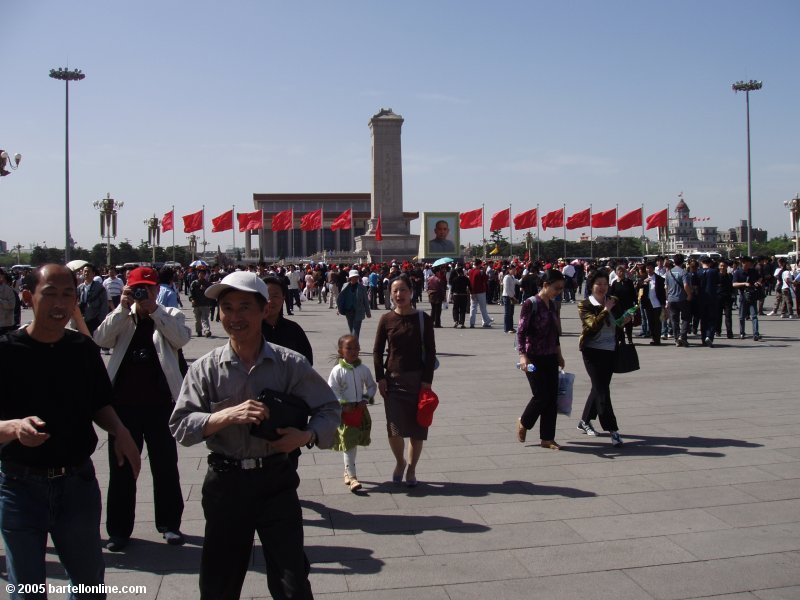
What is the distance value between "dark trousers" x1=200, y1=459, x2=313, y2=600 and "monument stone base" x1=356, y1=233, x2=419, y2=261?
68461mm

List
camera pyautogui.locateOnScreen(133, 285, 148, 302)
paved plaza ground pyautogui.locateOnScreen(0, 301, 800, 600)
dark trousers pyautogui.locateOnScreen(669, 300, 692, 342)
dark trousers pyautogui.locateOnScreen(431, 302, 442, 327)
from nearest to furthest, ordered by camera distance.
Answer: paved plaza ground pyautogui.locateOnScreen(0, 301, 800, 600), camera pyautogui.locateOnScreen(133, 285, 148, 302), dark trousers pyautogui.locateOnScreen(669, 300, 692, 342), dark trousers pyautogui.locateOnScreen(431, 302, 442, 327)

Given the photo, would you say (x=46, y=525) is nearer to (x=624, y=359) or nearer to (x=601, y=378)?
(x=601, y=378)

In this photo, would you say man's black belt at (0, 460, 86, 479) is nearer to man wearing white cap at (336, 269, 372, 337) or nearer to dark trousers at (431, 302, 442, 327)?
man wearing white cap at (336, 269, 372, 337)

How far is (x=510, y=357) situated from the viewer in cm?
1473

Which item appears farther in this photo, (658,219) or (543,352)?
(658,219)

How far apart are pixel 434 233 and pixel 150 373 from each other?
52.5 metres

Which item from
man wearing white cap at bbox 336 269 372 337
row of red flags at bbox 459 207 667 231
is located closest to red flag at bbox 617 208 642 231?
row of red flags at bbox 459 207 667 231

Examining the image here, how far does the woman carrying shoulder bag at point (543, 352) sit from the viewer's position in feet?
24.8

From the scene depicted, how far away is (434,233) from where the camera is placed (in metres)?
57.4

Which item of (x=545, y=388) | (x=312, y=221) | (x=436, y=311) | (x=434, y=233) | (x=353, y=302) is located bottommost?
(x=545, y=388)

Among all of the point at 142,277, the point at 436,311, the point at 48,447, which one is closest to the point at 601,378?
the point at 142,277

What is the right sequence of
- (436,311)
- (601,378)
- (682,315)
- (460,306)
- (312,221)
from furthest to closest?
1. (312,221)
2. (436,311)
3. (460,306)
4. (682,315)
5. (601,378)

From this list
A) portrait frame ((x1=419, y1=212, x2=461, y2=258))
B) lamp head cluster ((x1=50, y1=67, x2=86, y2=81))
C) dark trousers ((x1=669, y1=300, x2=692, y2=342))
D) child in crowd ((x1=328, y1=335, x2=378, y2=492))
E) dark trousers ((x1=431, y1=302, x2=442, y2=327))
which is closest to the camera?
child in crowd ((x1=328, y1=335, x2=378, y2=492))

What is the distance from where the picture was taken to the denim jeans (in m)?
3.25
